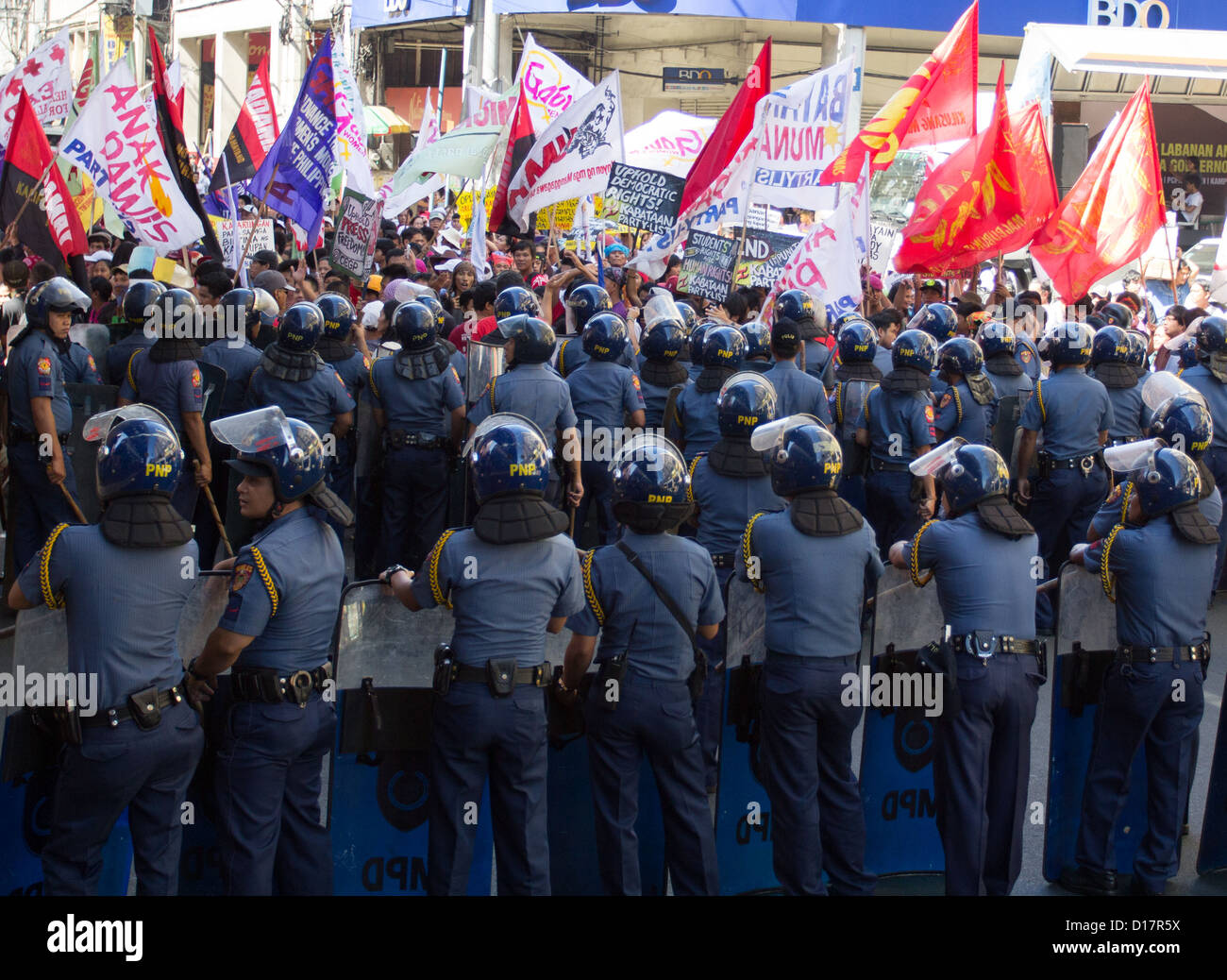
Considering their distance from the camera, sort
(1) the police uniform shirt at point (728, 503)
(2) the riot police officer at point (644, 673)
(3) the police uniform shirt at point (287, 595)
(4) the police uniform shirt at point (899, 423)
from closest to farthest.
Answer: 1. (3) the police uniform shirt at point (287, 595)
2. (2) the riot police officer at point (644, 673)
3. (1) the police uniform shirt at point (728, 503)
4. (4) the police uniform shirt at point (899, 423)

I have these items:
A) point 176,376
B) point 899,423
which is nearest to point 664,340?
point 899,423

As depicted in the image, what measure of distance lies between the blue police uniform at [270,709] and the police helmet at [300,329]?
4.13 m

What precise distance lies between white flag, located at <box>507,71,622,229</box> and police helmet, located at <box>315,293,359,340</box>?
309cm

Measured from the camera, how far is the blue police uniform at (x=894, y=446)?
9.13m

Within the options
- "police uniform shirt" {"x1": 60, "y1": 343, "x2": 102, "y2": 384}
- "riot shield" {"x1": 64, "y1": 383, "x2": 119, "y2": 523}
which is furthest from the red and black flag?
"riot shield" {"x1": 64, "y1": 383, "x2": 119, "y2": 523}

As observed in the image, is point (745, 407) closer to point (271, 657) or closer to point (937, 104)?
point (271, 657)

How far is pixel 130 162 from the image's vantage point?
11289mm

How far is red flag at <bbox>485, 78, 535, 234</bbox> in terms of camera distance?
41.1 ft

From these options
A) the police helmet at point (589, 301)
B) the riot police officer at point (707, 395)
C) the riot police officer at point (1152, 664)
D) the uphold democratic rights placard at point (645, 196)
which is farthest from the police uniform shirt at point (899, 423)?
the riot police officer at point (1152, 664)

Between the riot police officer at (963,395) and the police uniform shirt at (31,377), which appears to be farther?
the riot police officer at (963,395)

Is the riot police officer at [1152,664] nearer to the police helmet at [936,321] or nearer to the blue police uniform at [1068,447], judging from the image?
the blue police uniform at [1068,447]

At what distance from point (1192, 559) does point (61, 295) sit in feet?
21.6

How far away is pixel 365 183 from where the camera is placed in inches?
516

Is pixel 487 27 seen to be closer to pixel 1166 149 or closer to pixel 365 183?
pixel 1166 149
